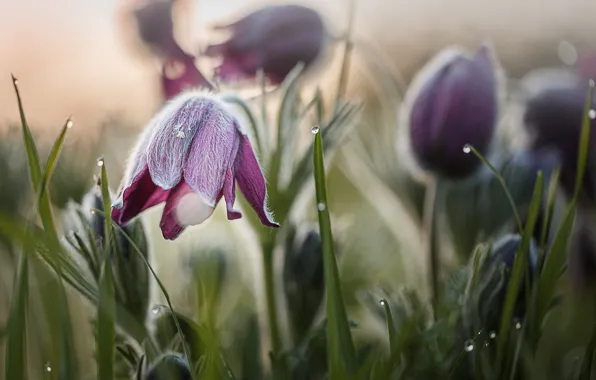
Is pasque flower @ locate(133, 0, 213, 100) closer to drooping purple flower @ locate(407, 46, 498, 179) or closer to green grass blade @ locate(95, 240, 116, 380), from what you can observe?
drooping purple flower @ locate(407, 46, 498, 179)

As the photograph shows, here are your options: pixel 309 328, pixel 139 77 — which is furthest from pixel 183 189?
pixel 139 77

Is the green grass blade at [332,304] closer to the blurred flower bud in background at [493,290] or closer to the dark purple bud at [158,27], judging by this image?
the blurred flower bud in background at [493,290]

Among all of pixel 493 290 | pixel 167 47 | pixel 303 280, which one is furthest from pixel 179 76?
pixel 493 290

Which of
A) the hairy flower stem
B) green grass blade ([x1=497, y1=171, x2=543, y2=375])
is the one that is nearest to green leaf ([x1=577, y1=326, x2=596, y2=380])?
green grass blade ([x1=497, y1=171, x2=543, y2=375])

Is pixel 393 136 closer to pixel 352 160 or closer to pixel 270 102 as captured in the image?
pixel 352 160

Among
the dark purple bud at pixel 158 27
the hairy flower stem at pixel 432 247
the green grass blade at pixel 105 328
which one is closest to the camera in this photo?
the green grass blade at pixel 105 328

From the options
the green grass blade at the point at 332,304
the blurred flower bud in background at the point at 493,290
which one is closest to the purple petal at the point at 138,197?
the green grass blade at the point at 332,304
